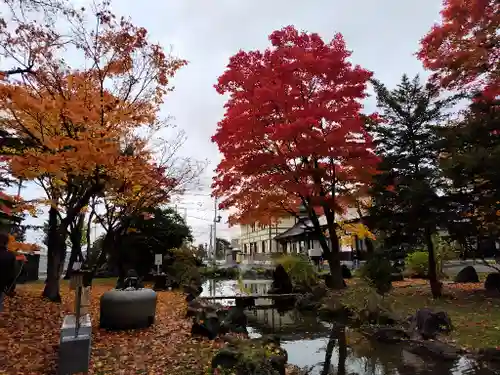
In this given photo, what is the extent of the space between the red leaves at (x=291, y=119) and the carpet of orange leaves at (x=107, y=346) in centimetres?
651

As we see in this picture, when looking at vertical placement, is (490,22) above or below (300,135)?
above

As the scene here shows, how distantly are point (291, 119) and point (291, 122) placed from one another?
0.14 meters

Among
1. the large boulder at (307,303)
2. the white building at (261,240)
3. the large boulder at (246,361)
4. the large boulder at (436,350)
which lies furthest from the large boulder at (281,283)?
the white building at (261,240)

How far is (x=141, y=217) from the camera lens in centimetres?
2520

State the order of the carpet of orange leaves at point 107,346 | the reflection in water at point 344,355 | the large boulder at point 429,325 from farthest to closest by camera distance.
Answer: the large boulder at point 429,325, the reflection in water at point 344,355, the carpet of orange leaves at point 107,346

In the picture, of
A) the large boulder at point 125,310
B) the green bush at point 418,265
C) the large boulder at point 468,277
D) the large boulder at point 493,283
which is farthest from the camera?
the green bush at point 418,265

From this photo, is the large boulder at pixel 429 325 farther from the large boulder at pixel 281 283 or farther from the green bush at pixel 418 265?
the green bush at pixel 418 265

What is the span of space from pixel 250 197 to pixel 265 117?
3.48 metres

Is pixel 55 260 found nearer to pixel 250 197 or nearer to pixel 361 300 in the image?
pixel 250 197

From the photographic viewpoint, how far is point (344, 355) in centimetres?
792

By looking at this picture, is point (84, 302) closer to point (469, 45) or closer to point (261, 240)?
point (469, 45)

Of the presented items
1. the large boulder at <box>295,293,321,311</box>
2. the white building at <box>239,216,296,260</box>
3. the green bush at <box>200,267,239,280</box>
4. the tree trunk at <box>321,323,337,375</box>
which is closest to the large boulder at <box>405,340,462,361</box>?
the tree trunk at <box>321,323,337,375</box>

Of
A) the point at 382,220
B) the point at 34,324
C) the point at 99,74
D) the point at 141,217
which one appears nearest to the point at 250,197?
the point at 382,220

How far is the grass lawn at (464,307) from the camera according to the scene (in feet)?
27.3
